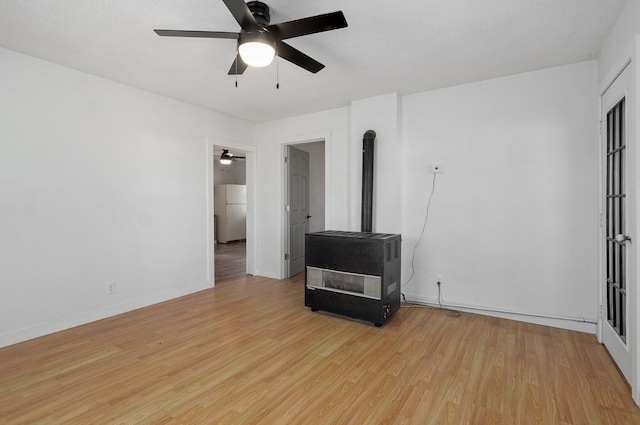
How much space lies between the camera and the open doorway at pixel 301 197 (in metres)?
5.09

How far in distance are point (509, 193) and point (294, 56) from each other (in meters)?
2.54

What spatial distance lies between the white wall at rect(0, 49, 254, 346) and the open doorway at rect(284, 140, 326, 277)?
1349 millimetres

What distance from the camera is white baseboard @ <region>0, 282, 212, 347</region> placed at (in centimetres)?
271

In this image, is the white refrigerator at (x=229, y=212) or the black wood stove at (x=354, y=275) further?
the white refrigerator at (x=229, y=212)

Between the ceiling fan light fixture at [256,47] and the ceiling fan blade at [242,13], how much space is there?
0.05m

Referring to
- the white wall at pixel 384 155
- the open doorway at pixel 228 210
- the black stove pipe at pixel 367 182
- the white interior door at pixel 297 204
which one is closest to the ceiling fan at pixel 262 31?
the black stove pipe at pixel 367 182

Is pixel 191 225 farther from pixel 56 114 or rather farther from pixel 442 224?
pixel 442 224

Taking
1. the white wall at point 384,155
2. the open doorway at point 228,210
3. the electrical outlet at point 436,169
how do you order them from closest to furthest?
the electrical outlet at point 436,169, the white wall at point 384,155, the open doorway at point 228,210

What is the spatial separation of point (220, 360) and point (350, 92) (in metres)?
3.12

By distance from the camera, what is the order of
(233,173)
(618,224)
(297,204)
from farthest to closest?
1. (233,173)
2. (297,204)
3. (618,224)

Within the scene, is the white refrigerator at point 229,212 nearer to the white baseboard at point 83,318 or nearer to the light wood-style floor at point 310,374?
the white baseboard at point 83,318

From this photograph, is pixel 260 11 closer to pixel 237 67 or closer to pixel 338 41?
pixel 237 67

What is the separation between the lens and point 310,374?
7.35 feet

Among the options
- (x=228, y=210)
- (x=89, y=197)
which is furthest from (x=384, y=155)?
(x=228, y=210)
